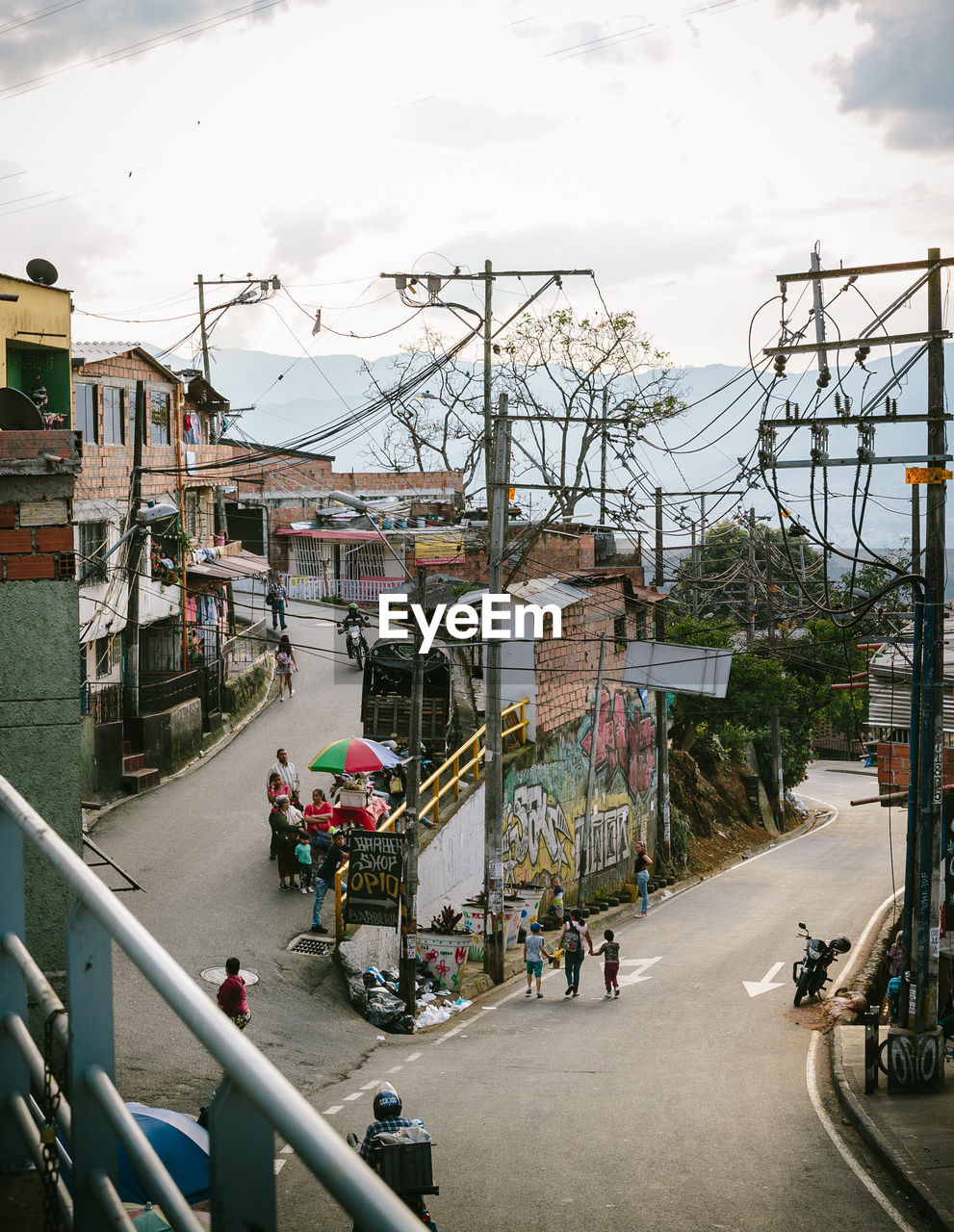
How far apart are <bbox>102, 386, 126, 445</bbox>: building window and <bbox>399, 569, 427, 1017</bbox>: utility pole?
10683mm

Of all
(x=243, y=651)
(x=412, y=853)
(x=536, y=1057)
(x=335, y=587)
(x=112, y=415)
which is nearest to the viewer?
(x=536, y=1057)

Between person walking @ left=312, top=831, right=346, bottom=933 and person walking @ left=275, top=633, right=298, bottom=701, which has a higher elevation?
person walking @ left=275, top=633, right=298, bottom=701

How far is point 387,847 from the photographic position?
18781mm

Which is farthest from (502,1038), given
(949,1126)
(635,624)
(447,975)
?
(635,624)

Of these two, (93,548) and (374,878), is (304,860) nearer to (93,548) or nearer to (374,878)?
(374,878)

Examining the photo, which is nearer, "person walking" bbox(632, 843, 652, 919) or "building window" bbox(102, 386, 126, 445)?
"building window" bbox(102, 386, 126, 445)

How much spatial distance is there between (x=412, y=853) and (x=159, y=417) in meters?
15.4

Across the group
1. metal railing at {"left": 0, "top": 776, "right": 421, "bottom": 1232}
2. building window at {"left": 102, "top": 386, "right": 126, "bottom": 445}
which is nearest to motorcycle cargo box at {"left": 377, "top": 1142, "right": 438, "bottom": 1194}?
metal railing at {"left": 0, "top": 776, "right": 421, "bottom": 1232}

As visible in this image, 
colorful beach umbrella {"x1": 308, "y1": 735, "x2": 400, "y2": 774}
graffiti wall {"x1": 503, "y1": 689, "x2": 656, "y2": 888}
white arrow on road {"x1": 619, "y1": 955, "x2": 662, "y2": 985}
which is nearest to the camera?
colorful beach umbrella {"x1": 308, "y1": 735, "x2": 400, "y2": 774}

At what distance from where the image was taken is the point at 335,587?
167ft

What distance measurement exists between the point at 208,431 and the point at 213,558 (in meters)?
4.91

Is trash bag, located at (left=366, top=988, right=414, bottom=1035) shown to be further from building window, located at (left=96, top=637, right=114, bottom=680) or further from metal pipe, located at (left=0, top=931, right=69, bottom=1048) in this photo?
metal pipe, located at (left=0, top=931, right=69, bottom=1048)

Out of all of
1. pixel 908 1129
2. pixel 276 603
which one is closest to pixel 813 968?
pixel 908 1129

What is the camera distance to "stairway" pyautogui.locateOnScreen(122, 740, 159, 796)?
25438 millimetres
